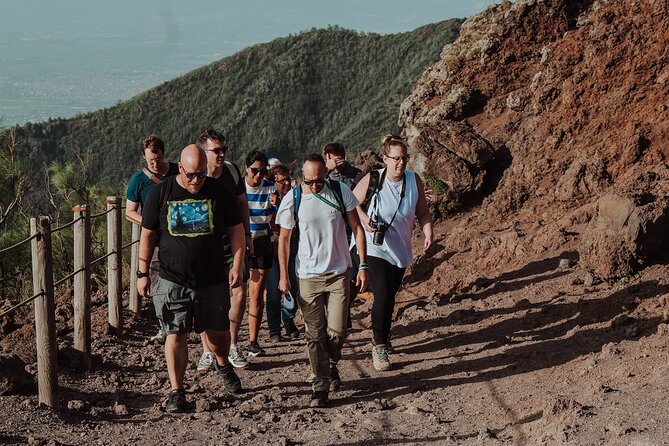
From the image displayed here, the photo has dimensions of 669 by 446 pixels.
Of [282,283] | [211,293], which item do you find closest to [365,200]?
[282,283]

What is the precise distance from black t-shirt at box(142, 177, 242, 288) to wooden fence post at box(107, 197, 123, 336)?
116 inches

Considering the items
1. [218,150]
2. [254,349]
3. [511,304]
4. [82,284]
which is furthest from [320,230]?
[511,304]

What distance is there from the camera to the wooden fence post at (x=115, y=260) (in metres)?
8.84

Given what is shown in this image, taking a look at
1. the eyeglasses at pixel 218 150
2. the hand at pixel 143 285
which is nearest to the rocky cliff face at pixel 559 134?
the eyeglasses at pixel 218 150

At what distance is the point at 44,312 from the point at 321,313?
1912mm

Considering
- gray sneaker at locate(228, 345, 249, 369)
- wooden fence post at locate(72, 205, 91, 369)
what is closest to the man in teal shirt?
wooden fence post at locate(72, 205, 91, 369)

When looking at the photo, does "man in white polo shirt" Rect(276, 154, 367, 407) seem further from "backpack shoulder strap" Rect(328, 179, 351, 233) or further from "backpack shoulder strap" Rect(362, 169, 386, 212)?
"backpack shoulder strap" Rect(362, 169, 386, 212)

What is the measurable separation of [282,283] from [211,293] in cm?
57

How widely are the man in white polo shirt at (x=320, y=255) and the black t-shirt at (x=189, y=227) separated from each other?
1.75 ft

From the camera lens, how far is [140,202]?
302 inches

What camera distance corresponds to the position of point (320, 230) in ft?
20.5

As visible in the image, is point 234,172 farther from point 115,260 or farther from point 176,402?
point 115,260

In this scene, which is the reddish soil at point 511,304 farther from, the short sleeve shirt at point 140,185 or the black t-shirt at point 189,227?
the short sleeve shirt at point 140,185

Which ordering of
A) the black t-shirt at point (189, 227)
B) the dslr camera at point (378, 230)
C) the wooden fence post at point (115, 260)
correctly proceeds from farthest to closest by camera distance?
the wooden fence post at point (115, 260)
the dslr camera at point (378, 230)
the black t-shirt at point (189, 227)
